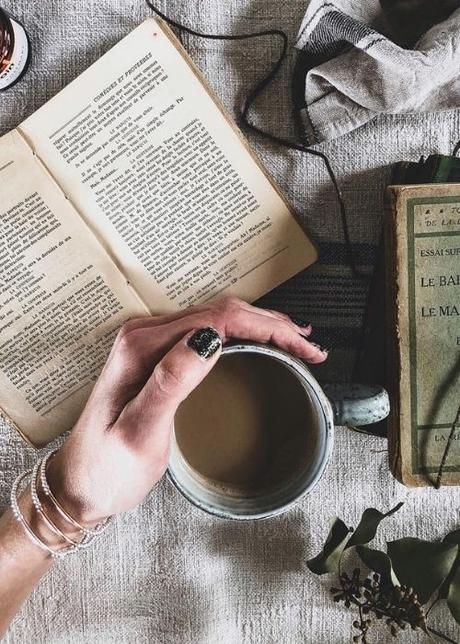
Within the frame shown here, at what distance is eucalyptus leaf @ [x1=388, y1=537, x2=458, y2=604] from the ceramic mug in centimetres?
15

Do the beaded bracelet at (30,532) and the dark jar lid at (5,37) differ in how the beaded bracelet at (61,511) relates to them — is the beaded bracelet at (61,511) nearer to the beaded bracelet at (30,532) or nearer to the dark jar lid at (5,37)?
the beaded bracelet at (30,532)

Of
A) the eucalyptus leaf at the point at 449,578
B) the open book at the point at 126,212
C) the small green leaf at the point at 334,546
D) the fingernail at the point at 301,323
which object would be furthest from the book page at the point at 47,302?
the eucalyptus leaf at the point at 449,578

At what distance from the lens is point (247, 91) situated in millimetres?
683

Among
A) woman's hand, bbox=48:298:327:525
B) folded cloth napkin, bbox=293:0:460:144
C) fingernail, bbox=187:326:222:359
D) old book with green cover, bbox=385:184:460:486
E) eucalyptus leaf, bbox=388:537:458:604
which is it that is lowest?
eucalyptus leaf, bbox=388:537:458:604

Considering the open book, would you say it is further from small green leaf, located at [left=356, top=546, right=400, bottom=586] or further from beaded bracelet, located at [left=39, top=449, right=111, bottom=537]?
small green leaf, located at [left=356, top=546, right=400, bottom=586]

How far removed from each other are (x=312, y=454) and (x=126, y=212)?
284 mm

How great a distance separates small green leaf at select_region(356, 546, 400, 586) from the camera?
2.16ft

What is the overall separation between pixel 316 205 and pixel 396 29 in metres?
0.18

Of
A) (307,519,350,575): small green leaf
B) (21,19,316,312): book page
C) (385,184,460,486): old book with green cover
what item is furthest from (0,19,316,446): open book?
(307,519,350,575): small green leaf

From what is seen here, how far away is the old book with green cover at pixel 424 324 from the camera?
0.61 m

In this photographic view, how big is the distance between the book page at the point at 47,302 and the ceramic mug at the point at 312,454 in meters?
0.16

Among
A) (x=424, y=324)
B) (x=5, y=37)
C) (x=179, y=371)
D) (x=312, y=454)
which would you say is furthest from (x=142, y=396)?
(x=5, y=37)

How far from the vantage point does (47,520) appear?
638 mm

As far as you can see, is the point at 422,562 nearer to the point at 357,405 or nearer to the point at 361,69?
the point at 357,405
